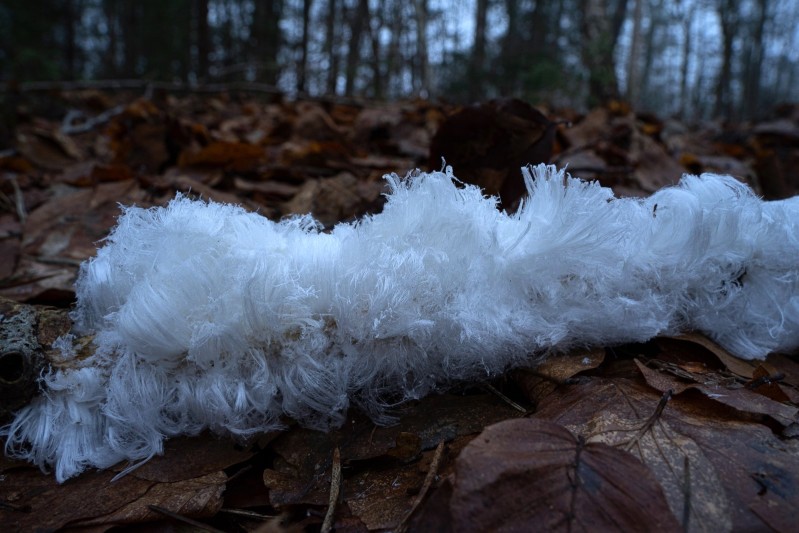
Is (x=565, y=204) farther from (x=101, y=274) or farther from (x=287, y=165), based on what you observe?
(x=287, y=165)

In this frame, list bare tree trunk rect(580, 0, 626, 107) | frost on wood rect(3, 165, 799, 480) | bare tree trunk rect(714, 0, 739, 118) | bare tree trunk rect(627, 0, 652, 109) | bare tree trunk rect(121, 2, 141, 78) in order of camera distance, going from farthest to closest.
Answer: bare tree trunk rect(714, 0, 739, 118) → bare tree trunk rect(121, 2, 141, 78) → bare tree trunk rect(627, 0, 652, 109) → bare tree trunk rect(580, 0, 626, 107) → frost on wood rect(3, 165, 799, 480)

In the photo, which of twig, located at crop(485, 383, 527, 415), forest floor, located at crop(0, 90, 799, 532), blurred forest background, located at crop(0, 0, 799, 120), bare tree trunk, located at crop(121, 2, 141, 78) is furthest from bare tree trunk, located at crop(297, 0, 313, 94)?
twig, located at crop(485, 383, 527, 415)

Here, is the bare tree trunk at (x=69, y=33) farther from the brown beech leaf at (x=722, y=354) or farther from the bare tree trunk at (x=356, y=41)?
the brown beech leaf at (x=722, y=354)

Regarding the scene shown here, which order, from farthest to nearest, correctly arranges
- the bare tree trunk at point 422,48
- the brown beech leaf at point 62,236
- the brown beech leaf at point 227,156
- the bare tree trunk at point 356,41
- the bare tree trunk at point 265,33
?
the bare tree trunk at point 265,33 → the bare tree trunk at point 356,41 → the bare tree trunk at point 422,48 → the brown beech leaf at point 227,156 → the brown beech leaf at point 62,236

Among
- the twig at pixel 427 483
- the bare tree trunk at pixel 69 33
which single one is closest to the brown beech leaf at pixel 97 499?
the twig at pixel 427 483

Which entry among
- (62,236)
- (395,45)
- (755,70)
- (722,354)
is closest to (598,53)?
(395,45)

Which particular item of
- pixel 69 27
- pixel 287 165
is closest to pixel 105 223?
pixel 287 165

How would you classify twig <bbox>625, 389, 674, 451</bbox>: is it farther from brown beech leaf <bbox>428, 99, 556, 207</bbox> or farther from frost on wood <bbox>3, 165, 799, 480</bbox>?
brown beech leaf <bbox>428, 99, 556, 207</bbox>
